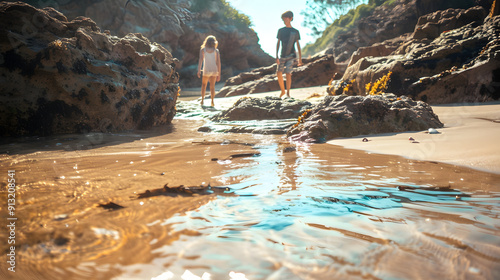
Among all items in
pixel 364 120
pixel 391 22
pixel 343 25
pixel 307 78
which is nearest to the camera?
pixel 364 120

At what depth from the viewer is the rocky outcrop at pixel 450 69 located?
584 cm

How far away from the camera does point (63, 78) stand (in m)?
4.80

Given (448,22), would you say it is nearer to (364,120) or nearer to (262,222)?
(364,120)

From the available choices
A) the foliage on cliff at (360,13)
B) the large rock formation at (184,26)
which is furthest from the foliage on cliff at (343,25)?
the large rock formation at (184,26)

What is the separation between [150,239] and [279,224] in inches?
21.2

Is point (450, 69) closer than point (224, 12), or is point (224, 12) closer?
point (450, 69)

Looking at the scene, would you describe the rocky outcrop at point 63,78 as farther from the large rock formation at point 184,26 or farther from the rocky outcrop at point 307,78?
the large rock formation at point 184,26

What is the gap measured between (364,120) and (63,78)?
4.30 m

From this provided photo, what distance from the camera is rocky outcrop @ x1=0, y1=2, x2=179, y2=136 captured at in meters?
4.61

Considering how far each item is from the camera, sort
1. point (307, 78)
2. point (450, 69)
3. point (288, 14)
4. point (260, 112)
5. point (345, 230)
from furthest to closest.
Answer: point (307, 78), point (288, 14), point (260, 112), point (450, 69), point (345, 230)

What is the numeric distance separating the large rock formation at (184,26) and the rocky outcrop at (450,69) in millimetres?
18564

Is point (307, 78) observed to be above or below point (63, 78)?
above

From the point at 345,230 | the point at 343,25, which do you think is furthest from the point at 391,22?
the point at 343,25

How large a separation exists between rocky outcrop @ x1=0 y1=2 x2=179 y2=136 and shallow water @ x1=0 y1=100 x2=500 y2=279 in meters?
2.34
